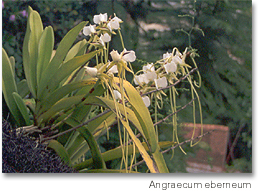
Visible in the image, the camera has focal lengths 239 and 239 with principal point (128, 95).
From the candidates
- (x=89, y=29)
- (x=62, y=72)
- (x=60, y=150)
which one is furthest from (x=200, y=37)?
(x=60, y=150)

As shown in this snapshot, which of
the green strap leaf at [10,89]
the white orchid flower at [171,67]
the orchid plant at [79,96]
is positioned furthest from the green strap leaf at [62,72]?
the white orchid flower at [171,67]

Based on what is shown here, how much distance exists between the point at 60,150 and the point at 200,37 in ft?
2.26

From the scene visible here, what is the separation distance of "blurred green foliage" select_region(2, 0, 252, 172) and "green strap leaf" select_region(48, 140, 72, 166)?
0.17m

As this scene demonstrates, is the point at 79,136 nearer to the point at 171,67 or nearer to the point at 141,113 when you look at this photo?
the point at 141,113

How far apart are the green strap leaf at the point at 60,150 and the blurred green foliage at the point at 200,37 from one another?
0.57ft

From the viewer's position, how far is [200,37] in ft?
3.17

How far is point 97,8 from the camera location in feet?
3.23

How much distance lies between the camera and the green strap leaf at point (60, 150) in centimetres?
80

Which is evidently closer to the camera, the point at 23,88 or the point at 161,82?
the point at 161,82

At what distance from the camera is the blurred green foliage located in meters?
0.94

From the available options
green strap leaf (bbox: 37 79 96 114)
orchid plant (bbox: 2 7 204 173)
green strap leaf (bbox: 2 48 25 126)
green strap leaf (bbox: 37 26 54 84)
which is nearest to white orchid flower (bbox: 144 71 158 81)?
orchid plant (bbox: 2 7 204 173)

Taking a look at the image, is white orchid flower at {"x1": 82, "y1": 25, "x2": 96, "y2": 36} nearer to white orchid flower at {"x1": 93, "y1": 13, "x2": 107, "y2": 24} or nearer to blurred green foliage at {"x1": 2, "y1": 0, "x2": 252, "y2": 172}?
white orchid flower at {"x1": 93, "y1": 13, "x2": 107, "y2": 24}
